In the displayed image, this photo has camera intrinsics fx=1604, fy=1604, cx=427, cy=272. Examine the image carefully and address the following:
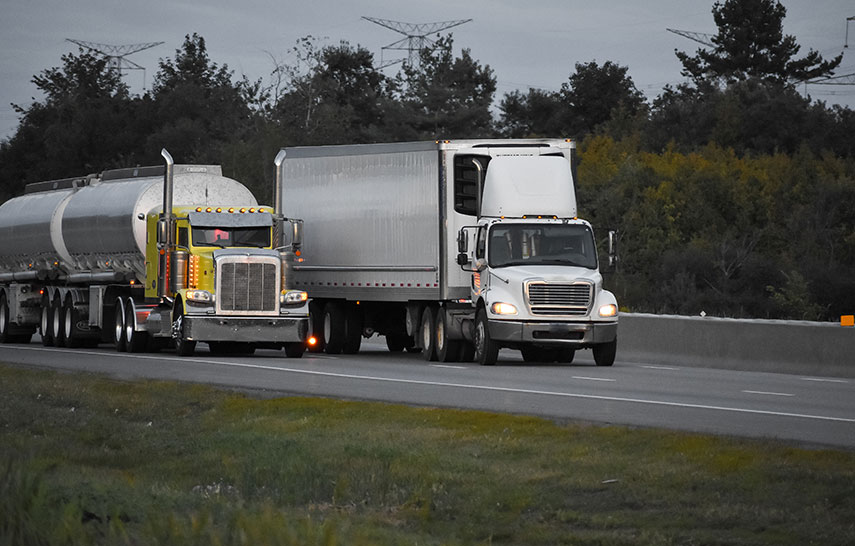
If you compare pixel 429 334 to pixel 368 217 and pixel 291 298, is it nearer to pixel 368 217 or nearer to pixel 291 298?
pixel 291 298

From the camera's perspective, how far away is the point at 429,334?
1177 inches

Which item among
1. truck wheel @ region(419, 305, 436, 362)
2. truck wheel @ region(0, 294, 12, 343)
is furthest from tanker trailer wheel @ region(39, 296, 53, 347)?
truck wheel @ region(419, 305, 436, 362)

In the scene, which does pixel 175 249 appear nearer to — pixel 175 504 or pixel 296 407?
pixel 296 407

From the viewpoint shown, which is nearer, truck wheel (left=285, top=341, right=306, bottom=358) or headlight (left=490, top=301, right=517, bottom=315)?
headlight (left=490, top=301, right=517, bottom=315)

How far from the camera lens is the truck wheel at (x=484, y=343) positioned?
27.5 m

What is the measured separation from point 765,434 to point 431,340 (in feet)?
49.0

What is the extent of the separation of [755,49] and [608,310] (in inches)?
3562

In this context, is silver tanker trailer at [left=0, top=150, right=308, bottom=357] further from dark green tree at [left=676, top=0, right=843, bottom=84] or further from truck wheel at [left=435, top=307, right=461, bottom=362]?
dark green tree at [left=676, top=0, right=843, bottom=84]

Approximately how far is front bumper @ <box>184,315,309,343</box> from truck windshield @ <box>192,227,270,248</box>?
179 cm

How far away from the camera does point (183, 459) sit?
45.7 feet

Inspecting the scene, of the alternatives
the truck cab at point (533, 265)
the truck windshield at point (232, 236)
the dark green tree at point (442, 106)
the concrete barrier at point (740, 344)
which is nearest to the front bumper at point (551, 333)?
the truck cab at point (533, 265)

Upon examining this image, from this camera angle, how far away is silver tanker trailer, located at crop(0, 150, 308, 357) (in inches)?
1176

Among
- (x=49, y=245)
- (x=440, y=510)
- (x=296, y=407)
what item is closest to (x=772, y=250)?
(x=49, y=245)

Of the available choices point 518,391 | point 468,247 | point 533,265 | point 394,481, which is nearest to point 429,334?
point 468,247
